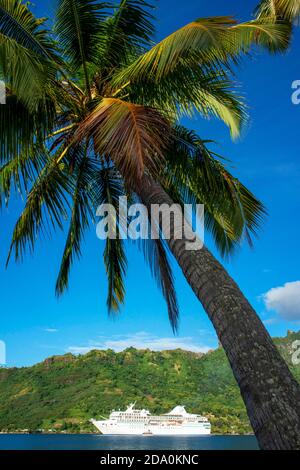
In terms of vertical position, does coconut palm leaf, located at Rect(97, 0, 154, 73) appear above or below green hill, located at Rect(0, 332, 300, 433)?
below

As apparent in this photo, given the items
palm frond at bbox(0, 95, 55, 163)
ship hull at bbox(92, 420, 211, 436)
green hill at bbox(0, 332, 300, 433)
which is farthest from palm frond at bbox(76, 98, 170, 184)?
ship hull at bbox(92, 420, 211, 436)

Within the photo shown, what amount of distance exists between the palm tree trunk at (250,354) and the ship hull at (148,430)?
98.8 meters

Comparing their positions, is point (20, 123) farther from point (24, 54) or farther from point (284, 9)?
Result: point (284, 9)

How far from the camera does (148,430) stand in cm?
9875

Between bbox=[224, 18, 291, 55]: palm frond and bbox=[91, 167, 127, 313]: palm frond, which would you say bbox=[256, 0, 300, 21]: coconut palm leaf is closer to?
bbox=[224, 18, 291, 55]: palm frond

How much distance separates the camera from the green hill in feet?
328

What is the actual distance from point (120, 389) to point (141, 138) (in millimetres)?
103554

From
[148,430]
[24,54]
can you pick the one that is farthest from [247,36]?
[148,430]

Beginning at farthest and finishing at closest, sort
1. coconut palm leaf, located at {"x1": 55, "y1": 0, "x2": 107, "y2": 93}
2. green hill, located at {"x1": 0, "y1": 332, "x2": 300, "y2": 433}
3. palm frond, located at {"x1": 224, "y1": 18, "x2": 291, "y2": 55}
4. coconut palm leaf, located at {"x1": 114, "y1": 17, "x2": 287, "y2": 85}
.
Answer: green hill, located at {"x1": 0, "y1": 332, "x2": 300, "y2": 433} < coconut palm leaf, located at {"x1": 55, "y1": 0, "x2": 107, "y2": 93} < palm frond, located at {"x1": 224, "y1": 18, "x2": 291, "y2": 55} < coconut palm leaf, located at {"x1": 114, "y1": 17, "x2": 287, "y2": 85}

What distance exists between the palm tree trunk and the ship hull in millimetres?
98815

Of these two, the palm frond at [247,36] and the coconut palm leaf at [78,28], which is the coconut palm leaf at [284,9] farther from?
the coconut palm leaf at [78,28]

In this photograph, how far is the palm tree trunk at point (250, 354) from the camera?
3105 mm
